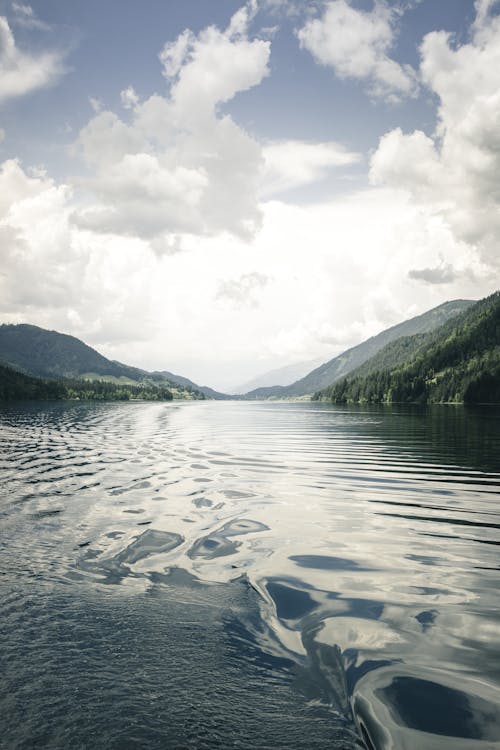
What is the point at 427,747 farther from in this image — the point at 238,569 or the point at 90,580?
the point at 90,580

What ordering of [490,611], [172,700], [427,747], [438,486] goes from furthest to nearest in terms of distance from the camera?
[438,486]
[490,611]
[172,700]
[427,747]

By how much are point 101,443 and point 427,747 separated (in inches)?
1896

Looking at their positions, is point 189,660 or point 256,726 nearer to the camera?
point 256,726

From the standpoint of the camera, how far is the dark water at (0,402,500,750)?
21.3 ft

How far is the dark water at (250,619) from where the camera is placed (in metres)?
6.48

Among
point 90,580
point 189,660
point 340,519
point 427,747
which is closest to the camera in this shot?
point 427,747

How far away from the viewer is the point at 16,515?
62.1ft

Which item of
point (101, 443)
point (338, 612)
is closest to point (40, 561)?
point (338, 612)

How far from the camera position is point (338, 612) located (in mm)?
10539

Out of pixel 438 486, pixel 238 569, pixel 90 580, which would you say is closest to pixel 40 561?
pixel 90 580

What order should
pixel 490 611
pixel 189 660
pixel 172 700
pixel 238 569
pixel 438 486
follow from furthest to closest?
pixel 438 486, pixel 238 569, pixel 490 611, pixel 189 660, pixel 172 700

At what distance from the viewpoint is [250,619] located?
10.1 metres

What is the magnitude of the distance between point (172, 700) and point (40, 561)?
8535mm

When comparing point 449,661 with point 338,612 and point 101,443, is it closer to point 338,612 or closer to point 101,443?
point 338,612
